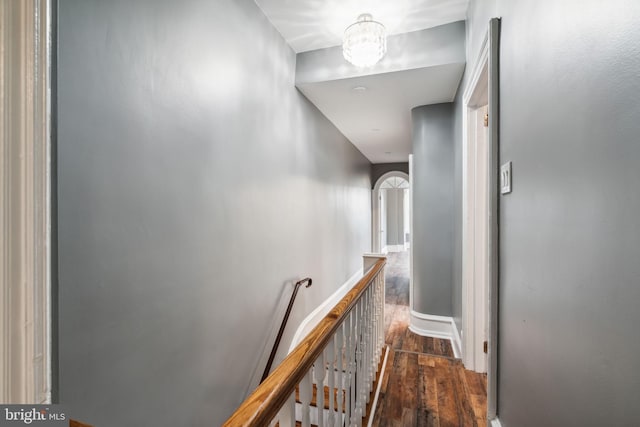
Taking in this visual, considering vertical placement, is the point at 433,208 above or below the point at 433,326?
Answer: above

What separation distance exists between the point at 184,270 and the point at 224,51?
1.32m

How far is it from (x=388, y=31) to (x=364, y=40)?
470 millimetres

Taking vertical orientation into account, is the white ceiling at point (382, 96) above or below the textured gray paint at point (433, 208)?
above

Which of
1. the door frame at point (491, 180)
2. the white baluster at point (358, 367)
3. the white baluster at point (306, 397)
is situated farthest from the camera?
the white baluster at point (358, 367)

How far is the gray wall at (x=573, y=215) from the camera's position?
1.71 ft

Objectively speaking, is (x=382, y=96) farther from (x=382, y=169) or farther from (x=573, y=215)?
(x=382, y=169)

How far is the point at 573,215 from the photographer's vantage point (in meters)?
0.71

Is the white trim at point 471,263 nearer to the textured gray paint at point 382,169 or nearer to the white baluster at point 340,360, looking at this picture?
the white baluster at point 340,360

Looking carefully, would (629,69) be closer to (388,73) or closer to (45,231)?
(45,231)

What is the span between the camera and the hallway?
1.79 meters

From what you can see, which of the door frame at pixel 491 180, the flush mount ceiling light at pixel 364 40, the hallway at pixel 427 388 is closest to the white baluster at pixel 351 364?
the hallway at pixel 427 388

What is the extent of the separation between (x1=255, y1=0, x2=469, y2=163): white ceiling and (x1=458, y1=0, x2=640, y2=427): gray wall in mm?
1204

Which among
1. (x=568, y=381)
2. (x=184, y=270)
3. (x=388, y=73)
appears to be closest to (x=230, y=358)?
(x=184, y=270)

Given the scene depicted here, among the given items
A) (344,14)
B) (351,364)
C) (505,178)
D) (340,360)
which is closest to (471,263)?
(505,178)
